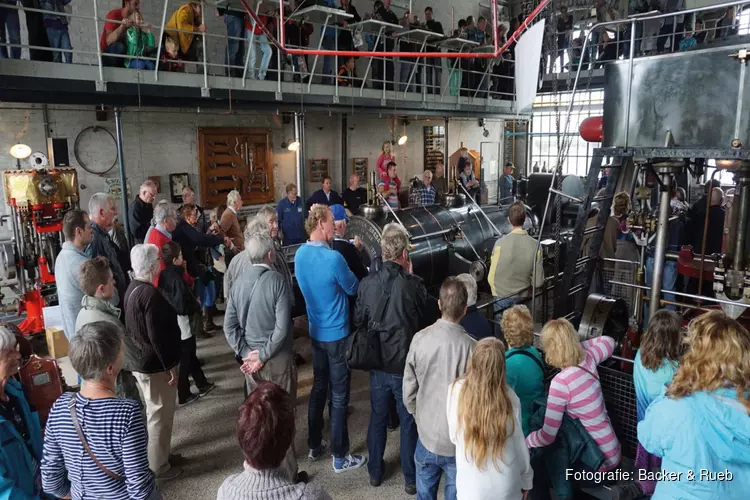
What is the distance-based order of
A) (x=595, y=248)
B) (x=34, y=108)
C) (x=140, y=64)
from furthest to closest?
1. (x=34, y=108)
2. (x=140, y=64)
3. (x=595, y=248)

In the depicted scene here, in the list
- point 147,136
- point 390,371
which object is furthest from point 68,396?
point 147,136

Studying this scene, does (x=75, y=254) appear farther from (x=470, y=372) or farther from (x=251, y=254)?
(x=470, y=372)

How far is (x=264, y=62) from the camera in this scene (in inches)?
379

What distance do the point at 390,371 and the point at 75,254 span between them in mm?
2801

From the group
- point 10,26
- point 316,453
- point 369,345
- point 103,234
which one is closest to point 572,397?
point 369,345

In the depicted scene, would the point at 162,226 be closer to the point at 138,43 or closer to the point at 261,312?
the point at 261,312

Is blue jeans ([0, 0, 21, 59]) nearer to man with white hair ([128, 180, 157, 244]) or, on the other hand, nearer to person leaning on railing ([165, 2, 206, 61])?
person leaning on railing ([165, 2, 206, 61])

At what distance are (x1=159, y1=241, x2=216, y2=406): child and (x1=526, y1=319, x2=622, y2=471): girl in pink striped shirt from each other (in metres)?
3.21

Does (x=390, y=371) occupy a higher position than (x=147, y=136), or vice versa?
(x=147, y=136)

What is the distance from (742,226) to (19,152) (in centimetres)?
953

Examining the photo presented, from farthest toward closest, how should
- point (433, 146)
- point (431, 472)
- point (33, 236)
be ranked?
point (433, 146)
point (33, 236)
point (431, 472)

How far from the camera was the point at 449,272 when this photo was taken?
8273mm

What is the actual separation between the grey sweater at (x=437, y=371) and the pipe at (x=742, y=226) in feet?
8.56

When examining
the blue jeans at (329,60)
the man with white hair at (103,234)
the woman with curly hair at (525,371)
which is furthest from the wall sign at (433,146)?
the woman with curly hair at (525,371)
